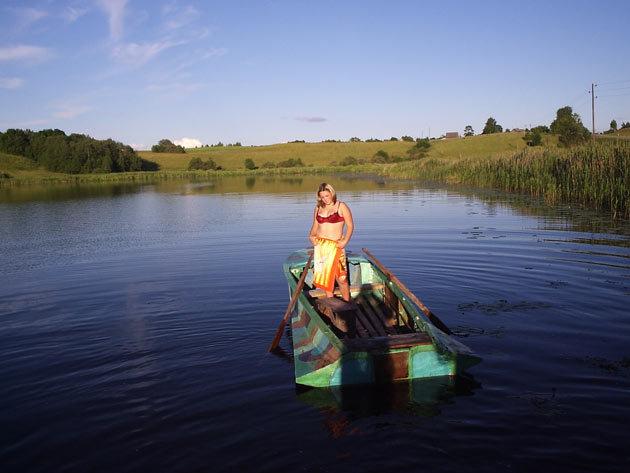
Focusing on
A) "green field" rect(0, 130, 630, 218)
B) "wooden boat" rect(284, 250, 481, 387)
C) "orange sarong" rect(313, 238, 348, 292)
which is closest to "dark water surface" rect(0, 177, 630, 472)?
"wooden boat" rect(284, 250, 481, 387)

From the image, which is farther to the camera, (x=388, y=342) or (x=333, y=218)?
(x=333, y=218)

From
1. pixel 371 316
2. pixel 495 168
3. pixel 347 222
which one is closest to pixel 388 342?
pixel 371 316

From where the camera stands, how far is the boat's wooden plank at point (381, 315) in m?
7.13

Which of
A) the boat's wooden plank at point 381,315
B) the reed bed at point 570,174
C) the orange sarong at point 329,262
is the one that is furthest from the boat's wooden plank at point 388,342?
the reed bed at point 570,174

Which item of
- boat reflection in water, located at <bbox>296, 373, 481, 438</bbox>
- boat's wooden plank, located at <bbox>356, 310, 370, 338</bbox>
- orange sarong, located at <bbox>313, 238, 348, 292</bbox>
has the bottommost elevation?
boat reflection in water, located at <bbox>296, 373, 481, 438</bbox>

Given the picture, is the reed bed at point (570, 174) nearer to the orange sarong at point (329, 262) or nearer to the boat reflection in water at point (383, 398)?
the orange sarong at point (329, 262)

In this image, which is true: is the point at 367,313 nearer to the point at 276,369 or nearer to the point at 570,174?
the point at 276,369

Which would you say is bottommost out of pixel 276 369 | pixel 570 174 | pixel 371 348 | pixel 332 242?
pixel 276 369

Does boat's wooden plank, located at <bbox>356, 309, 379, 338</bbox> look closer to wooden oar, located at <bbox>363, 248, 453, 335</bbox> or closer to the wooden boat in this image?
the wooden boat

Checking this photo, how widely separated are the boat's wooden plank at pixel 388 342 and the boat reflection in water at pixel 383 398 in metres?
0.42

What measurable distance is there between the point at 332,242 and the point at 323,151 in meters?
92.8

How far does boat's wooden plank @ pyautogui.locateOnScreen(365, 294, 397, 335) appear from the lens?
7128mm

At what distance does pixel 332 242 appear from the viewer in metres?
7.63

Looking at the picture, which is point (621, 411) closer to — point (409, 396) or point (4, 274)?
point (409, 396)
